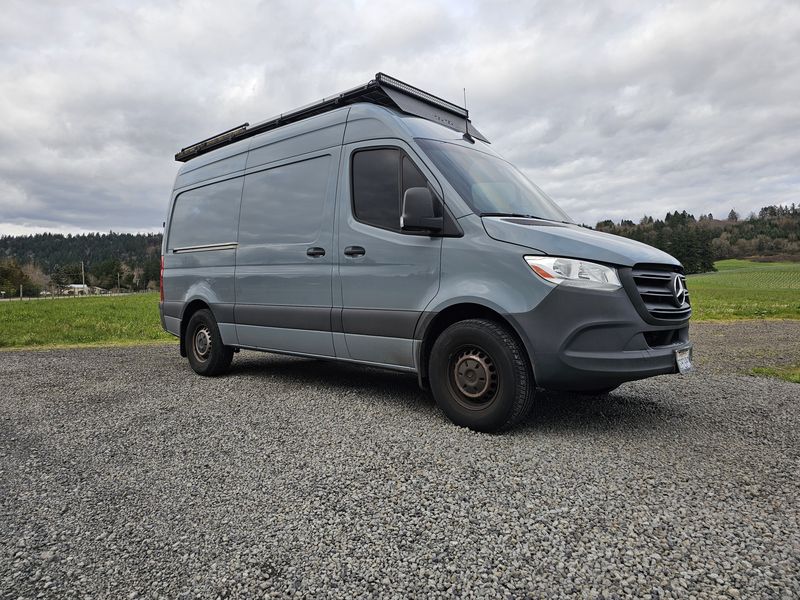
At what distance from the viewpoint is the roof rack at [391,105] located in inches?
192

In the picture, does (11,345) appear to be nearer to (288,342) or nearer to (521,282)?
(288,342)

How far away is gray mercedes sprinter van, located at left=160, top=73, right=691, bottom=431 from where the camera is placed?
359cm

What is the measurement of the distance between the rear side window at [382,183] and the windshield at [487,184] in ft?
Result: 0.74

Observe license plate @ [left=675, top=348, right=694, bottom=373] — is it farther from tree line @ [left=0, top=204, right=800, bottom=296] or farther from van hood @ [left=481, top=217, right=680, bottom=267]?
tree line @ [left=0, top=204, right=800, bottom=296]

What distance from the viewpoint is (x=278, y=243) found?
553 centimetres

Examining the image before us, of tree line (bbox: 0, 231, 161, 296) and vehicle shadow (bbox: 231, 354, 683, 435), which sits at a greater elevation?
tree line (bbox: 0, 231, 161, 296)

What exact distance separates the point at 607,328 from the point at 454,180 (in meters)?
1.64

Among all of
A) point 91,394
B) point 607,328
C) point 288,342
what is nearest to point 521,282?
point 607,328

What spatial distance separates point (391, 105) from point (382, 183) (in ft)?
2.81

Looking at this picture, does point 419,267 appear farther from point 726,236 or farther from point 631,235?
point 726,236

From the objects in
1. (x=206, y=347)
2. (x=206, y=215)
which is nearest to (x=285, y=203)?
(x=206, y=215)

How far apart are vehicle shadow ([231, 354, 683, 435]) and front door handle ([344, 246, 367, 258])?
55.4 inches

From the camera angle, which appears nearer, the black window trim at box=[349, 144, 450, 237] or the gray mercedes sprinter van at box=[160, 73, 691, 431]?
the gray mercedes sprinter van at box=[160, 73, 691, 431]

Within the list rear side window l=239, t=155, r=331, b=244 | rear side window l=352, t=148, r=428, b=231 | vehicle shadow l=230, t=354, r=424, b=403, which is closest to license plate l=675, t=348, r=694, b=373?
vehicle shadow l=230, t=354, r=424, b=403
